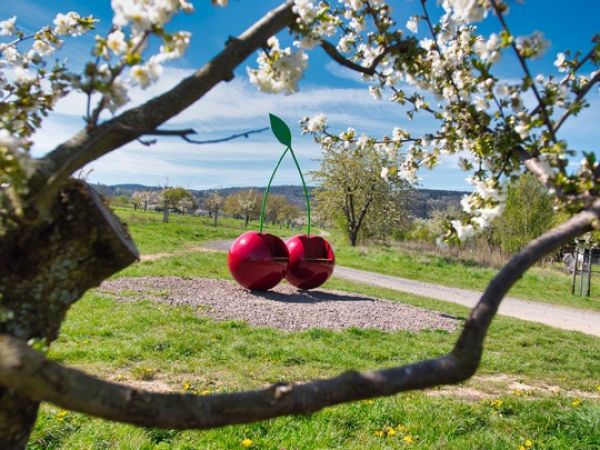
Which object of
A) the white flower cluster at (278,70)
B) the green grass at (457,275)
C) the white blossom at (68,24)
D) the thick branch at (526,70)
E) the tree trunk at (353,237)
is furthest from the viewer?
the tree trunk at (353,237)

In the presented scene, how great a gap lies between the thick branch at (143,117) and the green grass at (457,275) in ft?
53.8

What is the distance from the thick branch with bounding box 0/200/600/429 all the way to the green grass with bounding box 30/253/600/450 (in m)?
2.71

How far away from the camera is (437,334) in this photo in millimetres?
8969

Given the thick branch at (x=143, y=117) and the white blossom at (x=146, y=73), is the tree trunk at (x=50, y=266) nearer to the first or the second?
the thick branch at (x=143, y=117)

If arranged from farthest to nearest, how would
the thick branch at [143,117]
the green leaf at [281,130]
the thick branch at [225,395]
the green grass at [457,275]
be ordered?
1. the green grass at [457,275]
2. the green leaf at [281,130]
3. the thick branch at [143,117]
4. the thick branch at [225,395]

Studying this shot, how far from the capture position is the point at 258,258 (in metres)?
10.6

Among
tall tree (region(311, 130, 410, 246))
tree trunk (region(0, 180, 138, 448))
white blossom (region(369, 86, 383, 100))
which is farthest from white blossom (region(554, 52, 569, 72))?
tall tree (region(311, 130, 410, 246))

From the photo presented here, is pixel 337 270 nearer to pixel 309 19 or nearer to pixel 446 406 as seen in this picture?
pixel 446 406

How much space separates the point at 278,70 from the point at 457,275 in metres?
19.9

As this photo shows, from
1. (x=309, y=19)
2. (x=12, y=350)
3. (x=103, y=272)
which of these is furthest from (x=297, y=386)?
(x=309, y=19)

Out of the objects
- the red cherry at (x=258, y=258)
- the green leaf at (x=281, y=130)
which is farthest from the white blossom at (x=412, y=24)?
the green leaf at (x=281, y=130)

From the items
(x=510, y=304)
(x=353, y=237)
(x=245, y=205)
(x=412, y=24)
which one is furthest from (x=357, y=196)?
(x=245, y=205)

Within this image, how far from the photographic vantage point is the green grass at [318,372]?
402 cm

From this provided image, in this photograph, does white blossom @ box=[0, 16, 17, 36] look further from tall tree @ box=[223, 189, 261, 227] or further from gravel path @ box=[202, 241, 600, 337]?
tall tree @ box=[223, 189, 261, 227]
